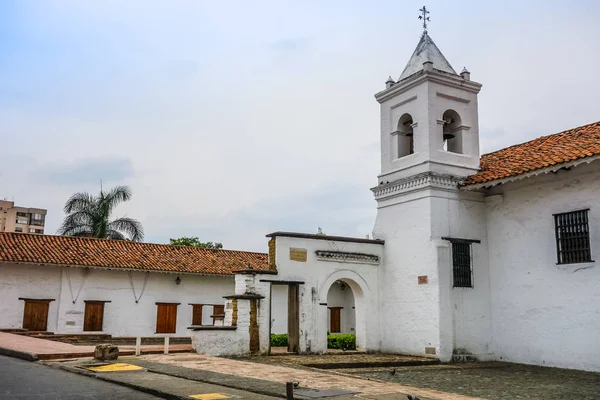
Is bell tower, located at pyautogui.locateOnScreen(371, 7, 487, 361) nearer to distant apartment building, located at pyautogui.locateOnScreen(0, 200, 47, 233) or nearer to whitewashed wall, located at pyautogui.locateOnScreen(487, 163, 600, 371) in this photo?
whitewashed wall, located at pyautogui.locateOnScreen(487, 163, 600, 371)

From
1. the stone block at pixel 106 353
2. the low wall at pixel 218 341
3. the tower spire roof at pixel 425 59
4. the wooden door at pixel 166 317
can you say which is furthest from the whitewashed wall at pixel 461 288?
the wooden door at pixel 166 317

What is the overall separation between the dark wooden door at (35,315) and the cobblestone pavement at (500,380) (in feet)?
48.0

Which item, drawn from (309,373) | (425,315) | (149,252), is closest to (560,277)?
(425,315)

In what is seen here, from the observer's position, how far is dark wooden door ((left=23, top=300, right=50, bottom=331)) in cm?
2259

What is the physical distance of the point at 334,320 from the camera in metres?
27.5

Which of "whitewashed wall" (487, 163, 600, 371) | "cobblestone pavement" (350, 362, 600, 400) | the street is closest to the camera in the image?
the street

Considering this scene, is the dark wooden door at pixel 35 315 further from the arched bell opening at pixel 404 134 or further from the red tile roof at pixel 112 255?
the arched bell opening at pixel 404 134

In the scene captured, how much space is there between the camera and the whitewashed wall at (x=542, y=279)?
13.9m

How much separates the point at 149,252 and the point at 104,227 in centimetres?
569

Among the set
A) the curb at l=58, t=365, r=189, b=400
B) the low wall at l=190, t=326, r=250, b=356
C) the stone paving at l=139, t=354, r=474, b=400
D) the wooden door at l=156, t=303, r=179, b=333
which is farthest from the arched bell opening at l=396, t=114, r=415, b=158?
the wooden door at l=156, t=303, r=179, b=333

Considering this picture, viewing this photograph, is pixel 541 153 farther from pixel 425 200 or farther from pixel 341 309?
pixel 341 309

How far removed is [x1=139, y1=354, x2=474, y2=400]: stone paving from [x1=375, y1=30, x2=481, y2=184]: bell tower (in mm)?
7432

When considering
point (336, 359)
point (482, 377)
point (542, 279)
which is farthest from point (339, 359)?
point (542, 279)

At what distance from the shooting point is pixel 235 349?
49.5 ft
